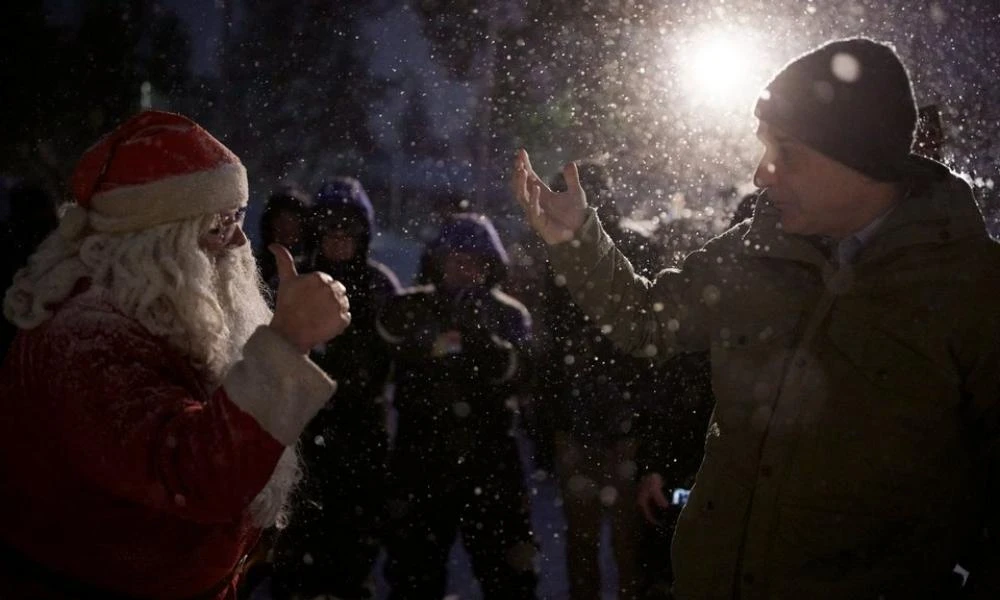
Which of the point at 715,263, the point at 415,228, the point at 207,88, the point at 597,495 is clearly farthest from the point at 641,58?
the point at 715,263

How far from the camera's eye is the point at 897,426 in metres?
2.08

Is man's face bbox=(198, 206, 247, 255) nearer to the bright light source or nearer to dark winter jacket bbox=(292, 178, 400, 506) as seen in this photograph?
dark winter jacket bbox=(292, 178, 400, 506)

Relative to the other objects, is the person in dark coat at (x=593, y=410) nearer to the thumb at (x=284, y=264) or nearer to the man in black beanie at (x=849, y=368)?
the man in black beanie at (x=849, y=368)

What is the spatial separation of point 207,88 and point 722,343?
15.8 metres

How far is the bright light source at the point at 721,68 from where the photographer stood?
41.5ft

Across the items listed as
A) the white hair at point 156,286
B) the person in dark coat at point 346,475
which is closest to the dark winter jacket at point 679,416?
the person in dark coat at point 346,475

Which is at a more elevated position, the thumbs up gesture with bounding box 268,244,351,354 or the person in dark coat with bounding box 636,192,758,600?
the thumbs up gesture with bounding box 268,244,351,354

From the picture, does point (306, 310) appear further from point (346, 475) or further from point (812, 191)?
point (346, 475)

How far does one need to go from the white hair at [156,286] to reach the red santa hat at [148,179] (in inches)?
1.5

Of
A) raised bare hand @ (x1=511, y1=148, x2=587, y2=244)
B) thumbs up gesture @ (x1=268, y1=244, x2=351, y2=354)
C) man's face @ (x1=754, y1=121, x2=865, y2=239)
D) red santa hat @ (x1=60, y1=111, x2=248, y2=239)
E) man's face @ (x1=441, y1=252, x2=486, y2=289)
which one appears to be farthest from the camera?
man's face @ (x1=441, y1=252, x2=486, y2=289)

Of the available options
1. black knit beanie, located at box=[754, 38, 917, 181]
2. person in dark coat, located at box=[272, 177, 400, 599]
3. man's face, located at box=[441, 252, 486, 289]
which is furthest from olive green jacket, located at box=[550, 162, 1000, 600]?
person in dark coat, located at box=[272, 177, 400, 599]

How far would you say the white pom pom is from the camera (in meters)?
2.03

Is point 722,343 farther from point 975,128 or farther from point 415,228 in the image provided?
point 415,228

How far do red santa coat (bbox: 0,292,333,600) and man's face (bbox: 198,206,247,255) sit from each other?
1.10 feet
